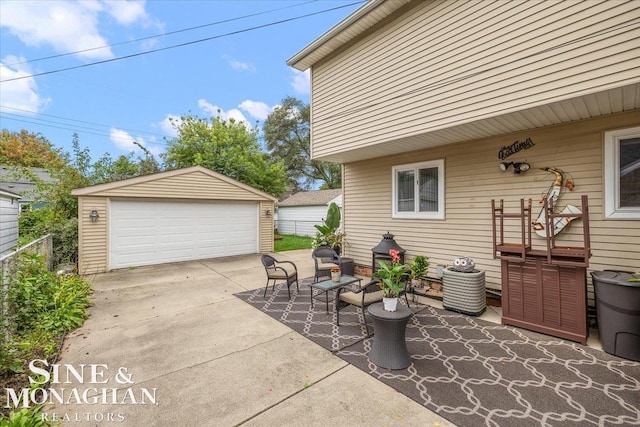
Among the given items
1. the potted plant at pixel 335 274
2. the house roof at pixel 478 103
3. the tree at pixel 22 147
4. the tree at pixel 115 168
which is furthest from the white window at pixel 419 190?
the tree at pixel 22 147

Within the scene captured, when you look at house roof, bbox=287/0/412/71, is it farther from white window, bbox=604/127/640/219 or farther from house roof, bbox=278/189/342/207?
house roof, bbox=278/189/342/207

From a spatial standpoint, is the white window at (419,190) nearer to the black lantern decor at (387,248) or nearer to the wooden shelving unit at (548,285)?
the black lantern decor at (387,248)

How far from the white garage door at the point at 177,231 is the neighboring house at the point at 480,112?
5.16 meters

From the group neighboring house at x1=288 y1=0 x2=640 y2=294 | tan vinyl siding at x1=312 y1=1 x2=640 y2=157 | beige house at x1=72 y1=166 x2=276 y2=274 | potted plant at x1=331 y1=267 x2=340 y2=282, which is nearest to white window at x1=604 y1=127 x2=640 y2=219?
neighboring house at x1=288 y1=0 x2=640 y2=294

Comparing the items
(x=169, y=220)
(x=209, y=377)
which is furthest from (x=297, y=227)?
(x=209, y=377)

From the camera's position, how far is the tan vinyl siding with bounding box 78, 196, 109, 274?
7.33 meters

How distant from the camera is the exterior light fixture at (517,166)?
439 cm

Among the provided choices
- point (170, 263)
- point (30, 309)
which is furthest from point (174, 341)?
point (170, 263)

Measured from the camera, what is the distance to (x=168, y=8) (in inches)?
365

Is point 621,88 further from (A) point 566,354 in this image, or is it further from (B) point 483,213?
(A) point 566,354

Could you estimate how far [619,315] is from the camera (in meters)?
2.95

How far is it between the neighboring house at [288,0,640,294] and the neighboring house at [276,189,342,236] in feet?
35.9

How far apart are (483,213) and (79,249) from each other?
9993 millimetres

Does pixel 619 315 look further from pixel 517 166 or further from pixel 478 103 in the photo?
pixel 478 103
